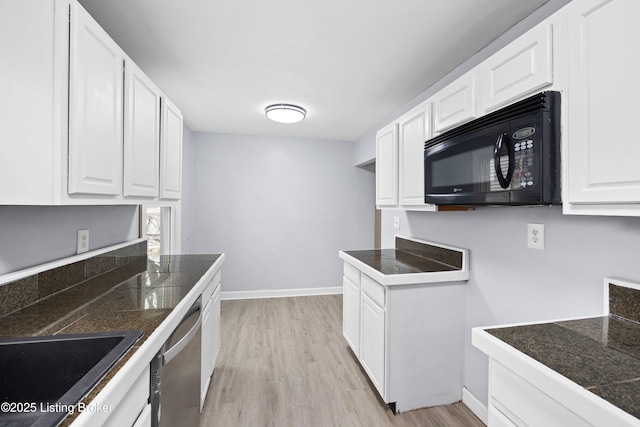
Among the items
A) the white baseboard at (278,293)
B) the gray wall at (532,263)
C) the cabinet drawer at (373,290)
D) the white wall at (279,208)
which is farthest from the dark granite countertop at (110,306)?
the white baseboard at (278,293)

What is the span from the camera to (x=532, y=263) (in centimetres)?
148

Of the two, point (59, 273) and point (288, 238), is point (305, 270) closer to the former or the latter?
point (288, 238)

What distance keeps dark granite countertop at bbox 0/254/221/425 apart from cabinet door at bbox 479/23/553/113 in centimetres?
171

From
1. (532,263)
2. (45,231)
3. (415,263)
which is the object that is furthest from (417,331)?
(45,231)

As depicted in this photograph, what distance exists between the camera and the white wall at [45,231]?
1.14 m

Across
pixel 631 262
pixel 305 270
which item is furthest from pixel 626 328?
pixel 305 270

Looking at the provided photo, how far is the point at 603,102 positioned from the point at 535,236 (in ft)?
2.53

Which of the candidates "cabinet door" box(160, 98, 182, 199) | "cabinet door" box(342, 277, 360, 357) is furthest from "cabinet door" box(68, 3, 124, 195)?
"cabinet door" box(342, 277, 360, 357)

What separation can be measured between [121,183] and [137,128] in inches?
13.5

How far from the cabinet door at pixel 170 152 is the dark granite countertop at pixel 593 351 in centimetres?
204

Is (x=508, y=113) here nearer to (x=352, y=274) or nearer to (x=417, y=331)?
(x=417, y=331)

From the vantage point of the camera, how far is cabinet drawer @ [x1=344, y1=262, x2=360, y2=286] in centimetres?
231

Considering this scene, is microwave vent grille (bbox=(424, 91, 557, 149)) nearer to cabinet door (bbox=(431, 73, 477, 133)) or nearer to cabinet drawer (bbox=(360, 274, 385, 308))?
cabinet door (bbox=(431, 73, 477, 133))

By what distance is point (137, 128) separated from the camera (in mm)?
1521
